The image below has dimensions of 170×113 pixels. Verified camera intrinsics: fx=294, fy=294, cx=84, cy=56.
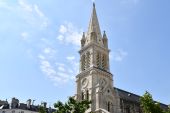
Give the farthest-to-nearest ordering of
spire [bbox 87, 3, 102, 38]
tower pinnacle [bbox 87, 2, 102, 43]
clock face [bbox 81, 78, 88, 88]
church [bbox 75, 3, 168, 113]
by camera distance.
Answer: spire [bbox 87, 3, 102, 38], tower pinnacle [bbox 87, 2, 102, 43], clock face [bbox 81, 78, 88, 88], church [bbox 75, 3, 168, 113]

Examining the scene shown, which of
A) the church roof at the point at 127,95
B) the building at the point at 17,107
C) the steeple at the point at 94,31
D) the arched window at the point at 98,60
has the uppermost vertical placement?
the steeple at the point at 94,31

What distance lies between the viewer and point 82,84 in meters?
68.3

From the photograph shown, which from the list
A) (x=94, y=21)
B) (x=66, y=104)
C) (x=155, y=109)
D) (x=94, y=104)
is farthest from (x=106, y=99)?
(x=155, y=109)

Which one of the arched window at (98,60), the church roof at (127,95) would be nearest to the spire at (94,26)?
the arched window at (98,60)

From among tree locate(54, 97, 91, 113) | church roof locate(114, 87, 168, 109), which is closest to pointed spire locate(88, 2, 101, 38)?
church roof locate(114, 87, 168, 109)

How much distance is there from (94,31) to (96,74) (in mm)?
12472

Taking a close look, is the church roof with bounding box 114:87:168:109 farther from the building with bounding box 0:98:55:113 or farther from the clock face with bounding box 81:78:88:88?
the building with bounding box 0:98:55:113

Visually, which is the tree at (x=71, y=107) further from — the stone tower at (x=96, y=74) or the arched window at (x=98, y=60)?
the arched window at (x=98, y=60)

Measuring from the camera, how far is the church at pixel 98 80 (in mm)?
63531

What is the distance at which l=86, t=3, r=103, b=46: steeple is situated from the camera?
238 ft

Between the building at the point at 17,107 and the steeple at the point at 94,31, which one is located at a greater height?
the steeple at the point at 94,31

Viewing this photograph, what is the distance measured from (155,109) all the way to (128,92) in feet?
164

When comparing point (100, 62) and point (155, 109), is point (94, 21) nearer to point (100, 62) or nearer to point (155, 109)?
point (100, 62)

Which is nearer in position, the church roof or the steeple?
the church roof
